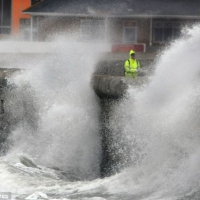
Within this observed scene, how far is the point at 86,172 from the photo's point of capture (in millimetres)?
14859

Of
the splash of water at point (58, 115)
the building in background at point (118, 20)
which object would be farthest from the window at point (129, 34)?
the splash of water at point (58, 115)

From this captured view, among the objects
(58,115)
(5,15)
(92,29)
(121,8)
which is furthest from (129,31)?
(58,115)

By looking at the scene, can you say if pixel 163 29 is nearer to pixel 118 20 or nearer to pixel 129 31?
pixel 129 31

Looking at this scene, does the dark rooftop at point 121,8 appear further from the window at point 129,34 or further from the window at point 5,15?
the window at point 5,15

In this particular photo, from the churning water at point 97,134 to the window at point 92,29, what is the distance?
23552 mm

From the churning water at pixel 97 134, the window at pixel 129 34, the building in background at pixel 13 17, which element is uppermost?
the building in background at pixel 13 17

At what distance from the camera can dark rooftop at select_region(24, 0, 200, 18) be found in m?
41.8

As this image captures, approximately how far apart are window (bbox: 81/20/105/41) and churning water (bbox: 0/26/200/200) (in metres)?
23.6

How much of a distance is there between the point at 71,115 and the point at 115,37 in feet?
87.7

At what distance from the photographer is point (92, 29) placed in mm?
→ 42125

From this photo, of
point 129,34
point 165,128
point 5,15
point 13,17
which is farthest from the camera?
point 5,15

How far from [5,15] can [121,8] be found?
6372 mm

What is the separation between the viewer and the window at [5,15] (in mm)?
45688

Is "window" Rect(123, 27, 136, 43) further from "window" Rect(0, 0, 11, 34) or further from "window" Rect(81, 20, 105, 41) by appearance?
"window" Rect(0, 0, 11, 34)
